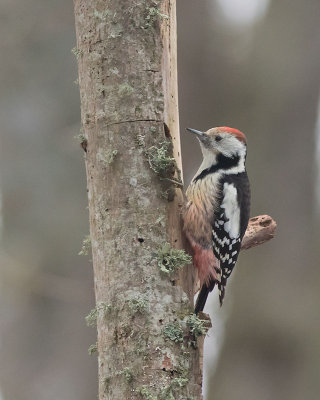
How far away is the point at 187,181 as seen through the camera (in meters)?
6.23

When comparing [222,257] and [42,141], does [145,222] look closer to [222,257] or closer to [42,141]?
[222,257]

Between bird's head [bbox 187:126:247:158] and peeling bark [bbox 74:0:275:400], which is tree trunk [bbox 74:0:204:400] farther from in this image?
bird's head [bbox 187:126:247:158]

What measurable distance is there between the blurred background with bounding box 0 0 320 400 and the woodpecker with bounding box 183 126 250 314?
1.92 metres

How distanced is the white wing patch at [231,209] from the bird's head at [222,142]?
258mm

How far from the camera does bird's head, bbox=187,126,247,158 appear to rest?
4355mm

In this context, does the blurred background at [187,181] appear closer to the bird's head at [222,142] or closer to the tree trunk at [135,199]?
the bird's head at [222,142]

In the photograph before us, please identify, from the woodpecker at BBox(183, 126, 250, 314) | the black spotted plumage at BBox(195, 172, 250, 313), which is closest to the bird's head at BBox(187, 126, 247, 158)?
the woodpecker at BBox(183, 126, 250, 314)

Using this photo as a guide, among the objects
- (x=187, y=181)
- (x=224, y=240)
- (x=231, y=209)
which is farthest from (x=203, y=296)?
(x=187, y=181)

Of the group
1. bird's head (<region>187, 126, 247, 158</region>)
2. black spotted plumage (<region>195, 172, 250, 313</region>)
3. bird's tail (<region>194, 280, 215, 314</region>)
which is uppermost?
bird's head (<region>187, 126, 247, 158</region>)

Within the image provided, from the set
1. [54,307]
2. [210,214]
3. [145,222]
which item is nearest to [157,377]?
[145,222]

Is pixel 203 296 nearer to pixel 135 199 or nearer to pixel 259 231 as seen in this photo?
pixel 259 231

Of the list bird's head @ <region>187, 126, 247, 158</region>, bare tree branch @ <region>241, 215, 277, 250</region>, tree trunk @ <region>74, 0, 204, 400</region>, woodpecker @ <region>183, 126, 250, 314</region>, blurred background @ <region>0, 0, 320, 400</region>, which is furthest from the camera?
blurred background @ <region>0, 0, 320, 400</region>

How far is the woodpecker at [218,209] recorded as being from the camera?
371cm

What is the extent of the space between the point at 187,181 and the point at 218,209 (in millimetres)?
2169
